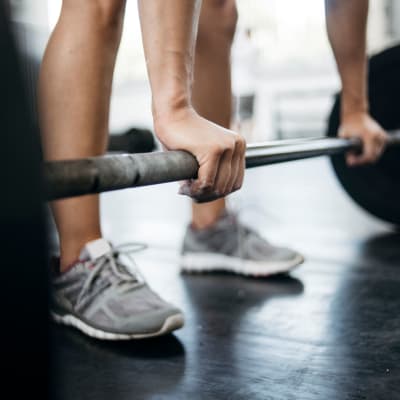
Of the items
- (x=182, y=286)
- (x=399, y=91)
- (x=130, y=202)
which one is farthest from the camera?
(x=130, y=202)

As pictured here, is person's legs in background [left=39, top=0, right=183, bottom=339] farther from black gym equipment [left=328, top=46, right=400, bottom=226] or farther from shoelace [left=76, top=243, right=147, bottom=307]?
black gym equipment [left=328, top=46, right=400, bottom=226]

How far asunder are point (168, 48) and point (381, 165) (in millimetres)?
1198

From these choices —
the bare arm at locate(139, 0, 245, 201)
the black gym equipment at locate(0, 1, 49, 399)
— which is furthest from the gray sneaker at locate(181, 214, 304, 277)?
the black gym equipment at locate(0, 1, 49, 399)

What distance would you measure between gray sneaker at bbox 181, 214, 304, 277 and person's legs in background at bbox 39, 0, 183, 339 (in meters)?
0.37

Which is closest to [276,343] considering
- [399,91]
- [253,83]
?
[399,91]

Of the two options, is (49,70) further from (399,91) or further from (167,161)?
(399,91)

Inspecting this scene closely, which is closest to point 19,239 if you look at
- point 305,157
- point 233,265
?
point 305,157

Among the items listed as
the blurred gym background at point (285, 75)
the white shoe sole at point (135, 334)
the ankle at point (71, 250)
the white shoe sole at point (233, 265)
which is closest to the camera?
the white shoe sole at point (135, 334)

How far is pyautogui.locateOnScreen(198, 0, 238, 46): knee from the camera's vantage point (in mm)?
1323

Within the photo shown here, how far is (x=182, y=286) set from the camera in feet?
4.11

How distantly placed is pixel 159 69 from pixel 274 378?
44cm

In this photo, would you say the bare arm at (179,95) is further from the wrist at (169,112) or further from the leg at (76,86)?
the leg at (76,86)

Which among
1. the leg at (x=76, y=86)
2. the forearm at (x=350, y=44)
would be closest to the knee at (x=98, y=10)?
the leg at (x=76, y=86)

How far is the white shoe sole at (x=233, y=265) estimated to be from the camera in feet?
4.21
